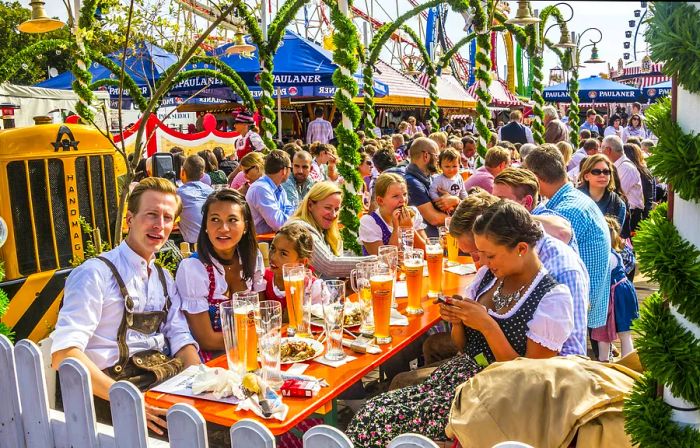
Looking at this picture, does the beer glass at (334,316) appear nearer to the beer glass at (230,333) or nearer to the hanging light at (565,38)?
the beer glass at (230,333)

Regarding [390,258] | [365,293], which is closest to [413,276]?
[390,258]

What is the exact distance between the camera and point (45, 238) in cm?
452

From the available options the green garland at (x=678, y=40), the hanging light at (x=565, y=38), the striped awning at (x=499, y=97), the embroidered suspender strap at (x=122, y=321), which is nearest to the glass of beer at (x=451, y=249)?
the embroidered suspender strap at (x=122, y=321)

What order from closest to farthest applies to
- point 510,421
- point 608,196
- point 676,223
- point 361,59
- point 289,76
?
point 676,223
point 510,421
point 608,196
point 361,59
point 289,76

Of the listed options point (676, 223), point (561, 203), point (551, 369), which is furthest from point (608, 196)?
point (676, 223)

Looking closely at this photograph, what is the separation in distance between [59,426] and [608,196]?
469 cm

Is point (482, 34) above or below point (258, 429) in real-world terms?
above

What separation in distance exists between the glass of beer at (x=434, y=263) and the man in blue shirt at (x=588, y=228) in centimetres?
99

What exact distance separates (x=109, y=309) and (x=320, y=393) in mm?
972

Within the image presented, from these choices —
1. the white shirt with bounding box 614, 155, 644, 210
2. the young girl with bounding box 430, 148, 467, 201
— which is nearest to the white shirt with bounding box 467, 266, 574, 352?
the young girl with bounding box 430, 148, 467, 201

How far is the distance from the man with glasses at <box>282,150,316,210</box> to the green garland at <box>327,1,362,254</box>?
53.7 inches

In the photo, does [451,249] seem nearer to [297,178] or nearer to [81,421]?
[297,178]

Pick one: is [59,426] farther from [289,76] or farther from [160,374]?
[289,76]

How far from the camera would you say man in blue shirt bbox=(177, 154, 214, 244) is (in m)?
5.86
